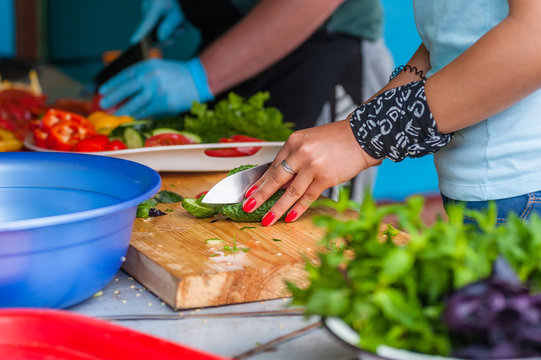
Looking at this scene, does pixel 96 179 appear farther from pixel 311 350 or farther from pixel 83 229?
pixel 311 350

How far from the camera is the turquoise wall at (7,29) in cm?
861

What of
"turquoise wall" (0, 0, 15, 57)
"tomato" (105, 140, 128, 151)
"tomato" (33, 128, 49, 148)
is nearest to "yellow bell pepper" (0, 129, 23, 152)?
"tomato" (33, 128, 49, 148)

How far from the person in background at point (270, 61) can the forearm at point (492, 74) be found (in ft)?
4.47

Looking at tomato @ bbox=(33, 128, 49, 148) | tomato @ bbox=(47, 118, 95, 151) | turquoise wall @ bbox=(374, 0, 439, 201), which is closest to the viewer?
tomato @ bbox=(47, 118, 95, 151)

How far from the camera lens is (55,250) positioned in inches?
39.1

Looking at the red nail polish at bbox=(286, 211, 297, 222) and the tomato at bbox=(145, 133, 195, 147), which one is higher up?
the red nail polish at bbox=(286, 211, 297, 222)

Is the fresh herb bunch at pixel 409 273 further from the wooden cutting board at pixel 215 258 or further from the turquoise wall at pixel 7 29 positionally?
the turquoise wall at pixel 7 29

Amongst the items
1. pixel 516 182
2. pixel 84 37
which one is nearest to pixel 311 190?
pixel 516 182

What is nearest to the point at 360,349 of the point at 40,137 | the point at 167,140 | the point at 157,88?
the point at 167,140

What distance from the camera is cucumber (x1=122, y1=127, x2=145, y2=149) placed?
2037 mm

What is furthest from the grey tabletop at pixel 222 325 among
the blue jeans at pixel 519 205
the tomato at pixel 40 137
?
the tomato at pixel 40 137

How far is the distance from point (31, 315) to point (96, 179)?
0.50m

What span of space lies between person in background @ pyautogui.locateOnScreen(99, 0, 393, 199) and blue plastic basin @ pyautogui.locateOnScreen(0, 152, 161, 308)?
4.07 ft

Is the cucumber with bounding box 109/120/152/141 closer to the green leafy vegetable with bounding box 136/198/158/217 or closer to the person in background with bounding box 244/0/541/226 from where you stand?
the green leafy vegetable with bounding box 136/198/158/217
